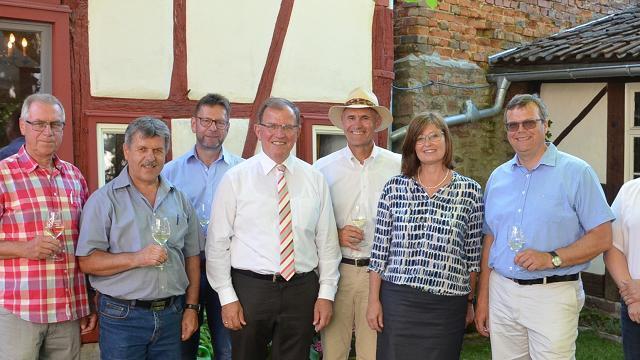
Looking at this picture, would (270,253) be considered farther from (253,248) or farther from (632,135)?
(632,135)

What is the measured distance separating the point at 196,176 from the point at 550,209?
2243 mm

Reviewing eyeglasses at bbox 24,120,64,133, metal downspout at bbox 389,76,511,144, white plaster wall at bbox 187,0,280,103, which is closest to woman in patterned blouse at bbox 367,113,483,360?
eyeglasses at bbox 24,120,64,133

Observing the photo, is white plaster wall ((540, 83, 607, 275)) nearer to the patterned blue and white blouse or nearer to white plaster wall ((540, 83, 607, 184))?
white plaster wall ((540, 83, 607, 184))

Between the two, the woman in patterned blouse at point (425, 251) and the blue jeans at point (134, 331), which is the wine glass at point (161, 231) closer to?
the blue jeans at point (134, 331)

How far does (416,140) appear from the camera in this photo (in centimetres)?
390

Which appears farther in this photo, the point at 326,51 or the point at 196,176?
the point at 326,51

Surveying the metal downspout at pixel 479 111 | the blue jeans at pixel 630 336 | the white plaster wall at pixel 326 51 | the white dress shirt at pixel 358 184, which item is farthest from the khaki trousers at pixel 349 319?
the metal downspout at pixel 479 111

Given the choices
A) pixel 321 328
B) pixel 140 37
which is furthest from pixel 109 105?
pixel 321 328

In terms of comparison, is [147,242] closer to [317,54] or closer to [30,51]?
[30,51]

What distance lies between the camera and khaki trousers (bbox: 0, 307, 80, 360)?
11.3 ft

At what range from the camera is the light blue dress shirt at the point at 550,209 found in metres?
3.77

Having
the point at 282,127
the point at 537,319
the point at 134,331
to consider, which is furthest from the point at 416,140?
the point at 134,331

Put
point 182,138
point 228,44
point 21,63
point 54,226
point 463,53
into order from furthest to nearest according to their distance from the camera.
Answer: point 463,53 → point 228,44 → point 182,138 → point 21,63 → point 54,226

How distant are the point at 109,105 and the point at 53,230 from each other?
7.37 ft
